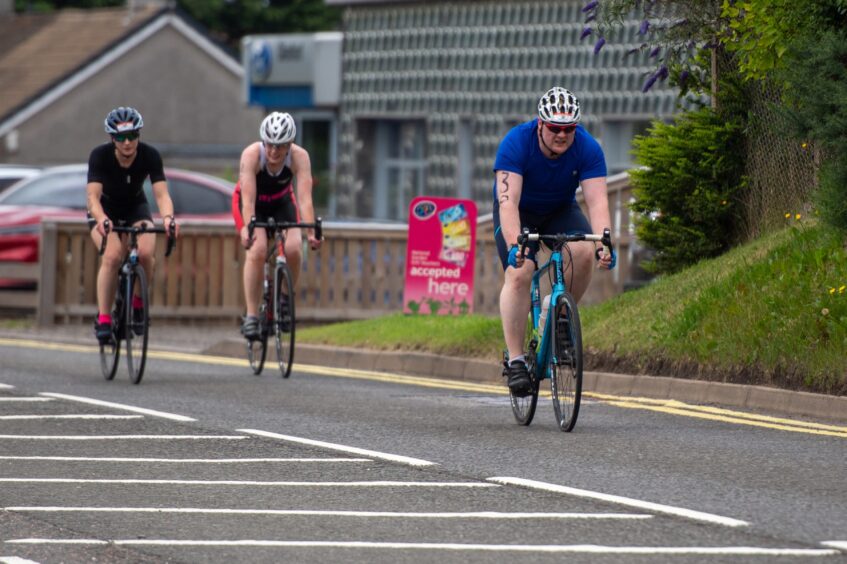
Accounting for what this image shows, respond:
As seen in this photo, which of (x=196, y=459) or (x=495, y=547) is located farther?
(x=196, y=459)

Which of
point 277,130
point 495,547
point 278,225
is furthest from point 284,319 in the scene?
point 495,547

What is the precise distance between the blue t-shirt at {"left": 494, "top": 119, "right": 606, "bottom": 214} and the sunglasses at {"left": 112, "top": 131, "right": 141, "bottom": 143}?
3998 mm

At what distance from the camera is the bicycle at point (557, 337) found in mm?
10050

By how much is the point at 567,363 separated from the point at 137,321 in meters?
4.62

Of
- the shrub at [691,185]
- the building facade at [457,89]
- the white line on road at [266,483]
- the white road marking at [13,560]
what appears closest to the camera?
the white road marking at [13,560]

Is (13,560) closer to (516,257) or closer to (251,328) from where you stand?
(516,257)

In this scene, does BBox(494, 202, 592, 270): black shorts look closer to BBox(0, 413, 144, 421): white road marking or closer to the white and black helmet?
the white and black helmet

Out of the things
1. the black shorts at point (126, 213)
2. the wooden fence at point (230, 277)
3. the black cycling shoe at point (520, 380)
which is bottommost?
the black cycling shoe at point (520, 380)

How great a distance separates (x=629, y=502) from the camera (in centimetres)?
775

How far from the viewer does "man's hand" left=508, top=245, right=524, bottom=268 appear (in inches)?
400

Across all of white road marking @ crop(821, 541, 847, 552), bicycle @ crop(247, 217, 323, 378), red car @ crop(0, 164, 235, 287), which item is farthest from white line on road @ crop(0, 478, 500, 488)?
red car @ crop(0, 164, 235, 287)

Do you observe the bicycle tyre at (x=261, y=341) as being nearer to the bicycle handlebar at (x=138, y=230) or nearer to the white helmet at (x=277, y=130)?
the bicycle handlebar at (x=138, y=230)

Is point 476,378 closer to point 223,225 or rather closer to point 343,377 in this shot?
point 343,377

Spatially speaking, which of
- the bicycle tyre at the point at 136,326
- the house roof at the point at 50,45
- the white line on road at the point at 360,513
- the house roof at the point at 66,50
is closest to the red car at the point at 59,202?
the bicycle tyre at the point at 136,326
